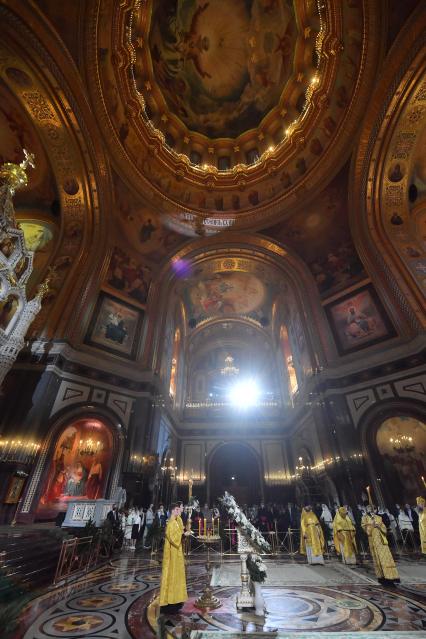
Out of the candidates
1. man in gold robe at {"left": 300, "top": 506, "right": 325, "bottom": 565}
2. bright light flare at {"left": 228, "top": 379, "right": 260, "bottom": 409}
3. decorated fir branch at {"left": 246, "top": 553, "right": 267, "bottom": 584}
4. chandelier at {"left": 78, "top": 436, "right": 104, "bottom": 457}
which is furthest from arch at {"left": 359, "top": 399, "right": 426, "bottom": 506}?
chandelier at {"left": 78, "top": 436, "right": 104, "bottom": 457}

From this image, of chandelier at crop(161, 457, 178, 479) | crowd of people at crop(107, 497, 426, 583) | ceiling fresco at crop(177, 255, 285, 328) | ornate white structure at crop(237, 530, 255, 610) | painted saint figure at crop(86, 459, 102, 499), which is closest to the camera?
ornate white structure at crop(237, 530, 255, 610)

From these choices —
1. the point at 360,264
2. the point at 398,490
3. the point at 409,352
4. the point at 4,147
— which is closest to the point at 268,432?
the point at 398,490

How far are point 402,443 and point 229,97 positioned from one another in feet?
67.3

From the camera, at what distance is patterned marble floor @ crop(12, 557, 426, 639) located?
9.96ft

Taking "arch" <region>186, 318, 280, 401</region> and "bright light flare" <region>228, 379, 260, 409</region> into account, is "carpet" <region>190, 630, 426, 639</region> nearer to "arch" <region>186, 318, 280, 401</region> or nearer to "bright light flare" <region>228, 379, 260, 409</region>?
"bright light flare" <region>228, 379, 260, 409</region>

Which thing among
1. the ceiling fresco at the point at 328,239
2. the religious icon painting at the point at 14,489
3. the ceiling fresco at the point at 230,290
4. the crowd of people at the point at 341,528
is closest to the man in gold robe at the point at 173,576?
the crowd of people at the point at 341,528

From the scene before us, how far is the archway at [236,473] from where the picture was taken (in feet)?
58.7

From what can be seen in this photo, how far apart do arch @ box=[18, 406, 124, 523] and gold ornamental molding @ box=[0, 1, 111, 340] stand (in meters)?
3.16

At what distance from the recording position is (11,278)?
818cm

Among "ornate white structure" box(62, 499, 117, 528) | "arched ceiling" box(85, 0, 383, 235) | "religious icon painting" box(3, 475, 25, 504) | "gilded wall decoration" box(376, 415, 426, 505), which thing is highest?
"arched ceiling" box(85, 0, 383, 235)

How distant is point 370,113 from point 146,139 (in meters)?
10.7

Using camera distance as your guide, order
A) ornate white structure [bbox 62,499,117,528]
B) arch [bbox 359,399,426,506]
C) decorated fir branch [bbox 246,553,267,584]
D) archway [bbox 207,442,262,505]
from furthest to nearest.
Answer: archway [bbox 207,442,262,505], arch [bbox 359,399,426,506], ornate white structure [bbox 62,499,117,528], decorated fir branch [bbox 246,553,267,584]

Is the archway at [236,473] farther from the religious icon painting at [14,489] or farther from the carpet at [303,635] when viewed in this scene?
the carpet at [303,635]

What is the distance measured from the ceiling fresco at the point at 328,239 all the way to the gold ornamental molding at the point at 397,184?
0.65 metres
